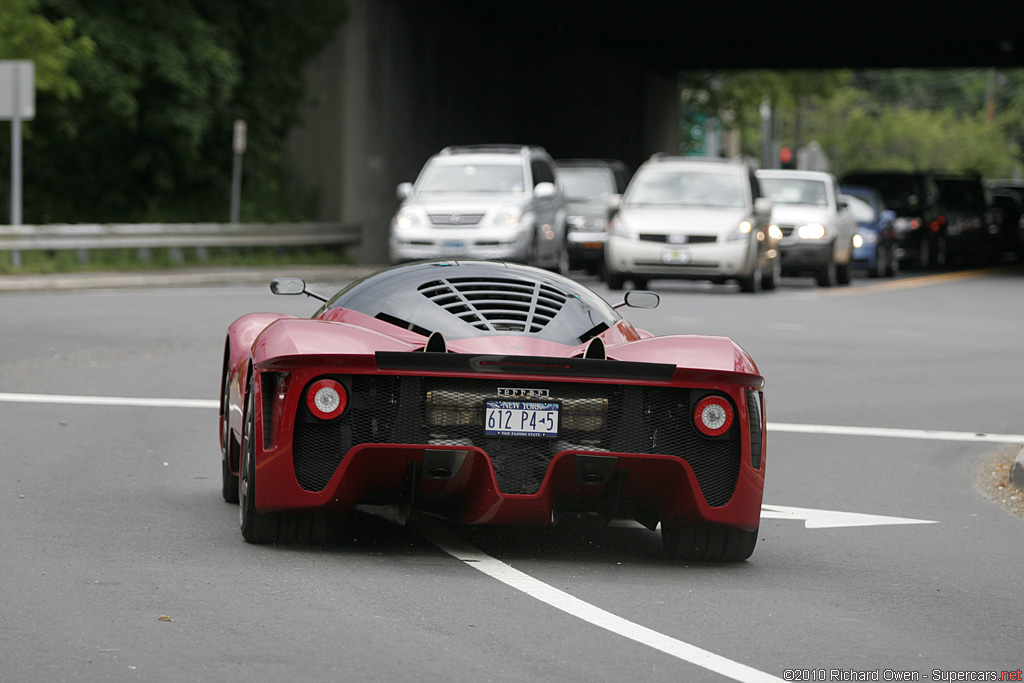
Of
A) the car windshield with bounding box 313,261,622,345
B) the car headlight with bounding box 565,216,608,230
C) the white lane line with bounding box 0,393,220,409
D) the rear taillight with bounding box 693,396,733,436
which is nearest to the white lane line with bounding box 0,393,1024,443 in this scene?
the white lane line with bounding box 0,393,220,409

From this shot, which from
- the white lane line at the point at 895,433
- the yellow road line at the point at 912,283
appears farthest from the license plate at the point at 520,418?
the yellow road line at the point at 912,283

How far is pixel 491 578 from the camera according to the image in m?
6.72

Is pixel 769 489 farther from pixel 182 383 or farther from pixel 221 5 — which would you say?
pixel 221 5

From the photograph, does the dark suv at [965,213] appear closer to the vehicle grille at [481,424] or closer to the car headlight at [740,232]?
the car headlight at [740,232]

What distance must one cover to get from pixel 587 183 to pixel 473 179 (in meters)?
5.11

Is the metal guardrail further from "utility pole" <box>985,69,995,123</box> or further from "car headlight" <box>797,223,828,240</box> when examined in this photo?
"utility pole" <box>985,69,995,123</box>

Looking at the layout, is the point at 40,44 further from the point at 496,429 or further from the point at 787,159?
→ the point at 787,159

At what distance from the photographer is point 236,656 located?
5.39 meters

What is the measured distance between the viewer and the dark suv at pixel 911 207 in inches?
1455

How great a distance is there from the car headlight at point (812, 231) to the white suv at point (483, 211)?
3.95 metres

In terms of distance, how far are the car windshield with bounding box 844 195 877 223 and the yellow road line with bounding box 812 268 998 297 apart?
1.31 meters

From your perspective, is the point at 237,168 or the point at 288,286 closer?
the point at 288,286

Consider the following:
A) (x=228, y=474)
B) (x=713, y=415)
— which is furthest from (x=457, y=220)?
(x=713, y=415)

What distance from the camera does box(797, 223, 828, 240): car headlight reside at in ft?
96.9
